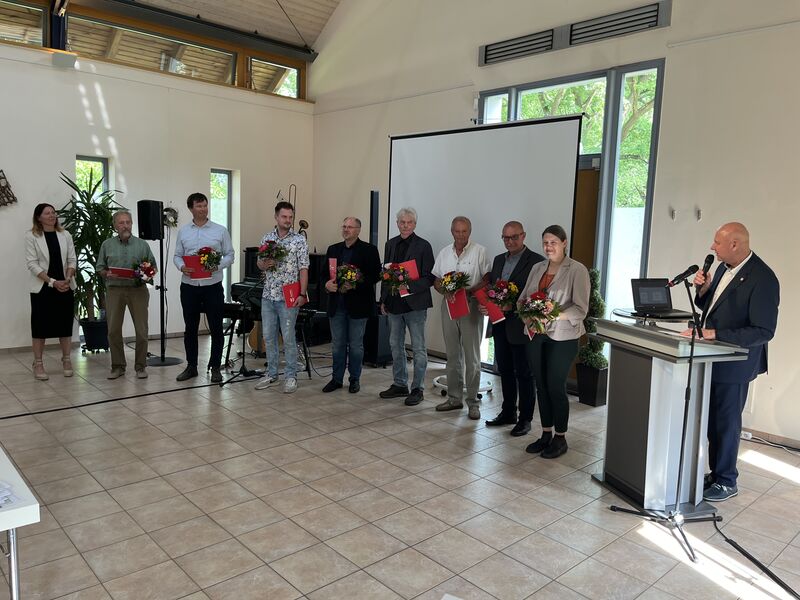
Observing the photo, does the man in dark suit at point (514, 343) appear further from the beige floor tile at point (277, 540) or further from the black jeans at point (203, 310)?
the black jeans at point (203, 310)

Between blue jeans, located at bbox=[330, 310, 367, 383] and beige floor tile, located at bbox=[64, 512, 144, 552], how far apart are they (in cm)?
282

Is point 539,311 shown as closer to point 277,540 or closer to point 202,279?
point 277,540

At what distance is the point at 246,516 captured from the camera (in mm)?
3510

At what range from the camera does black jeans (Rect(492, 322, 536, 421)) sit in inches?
192

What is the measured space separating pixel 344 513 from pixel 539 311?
1.76 m

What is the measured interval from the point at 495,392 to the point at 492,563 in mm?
3325

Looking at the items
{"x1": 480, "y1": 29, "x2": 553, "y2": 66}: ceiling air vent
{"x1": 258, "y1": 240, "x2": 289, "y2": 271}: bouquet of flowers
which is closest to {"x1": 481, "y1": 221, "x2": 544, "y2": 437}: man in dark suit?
{"x1": 258, "y1": 240, "x2": 289, "y2": 271}: bouquet of flowers

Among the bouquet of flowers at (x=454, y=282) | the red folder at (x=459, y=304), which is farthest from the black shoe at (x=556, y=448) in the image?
the bouquet of flowers at (x=454, y=282)

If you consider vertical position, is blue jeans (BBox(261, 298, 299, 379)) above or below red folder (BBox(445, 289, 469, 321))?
below

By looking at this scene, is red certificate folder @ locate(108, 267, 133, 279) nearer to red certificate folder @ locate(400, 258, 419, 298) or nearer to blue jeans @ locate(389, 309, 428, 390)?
blue jeans @ locate(389, 309, 428, 390)

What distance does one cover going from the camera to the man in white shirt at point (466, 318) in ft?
17.5

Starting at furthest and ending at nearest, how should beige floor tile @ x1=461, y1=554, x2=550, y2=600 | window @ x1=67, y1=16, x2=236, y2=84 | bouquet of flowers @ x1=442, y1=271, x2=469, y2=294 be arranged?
Answer: window @ x1=67, y1=16, x2=236, y2=84
bouquet of flowers @ x1=442, y1=271, x2=469, y2=294
beige floor tile @ x1=461, y1=554, x2=550, y2=600

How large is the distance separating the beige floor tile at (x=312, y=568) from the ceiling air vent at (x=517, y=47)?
5.52 metres

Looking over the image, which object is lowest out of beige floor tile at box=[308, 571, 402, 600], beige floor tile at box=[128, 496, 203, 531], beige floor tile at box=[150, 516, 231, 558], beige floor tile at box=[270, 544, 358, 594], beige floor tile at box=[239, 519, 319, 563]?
beige floor tile at box=[128, 496, 203, 531]
